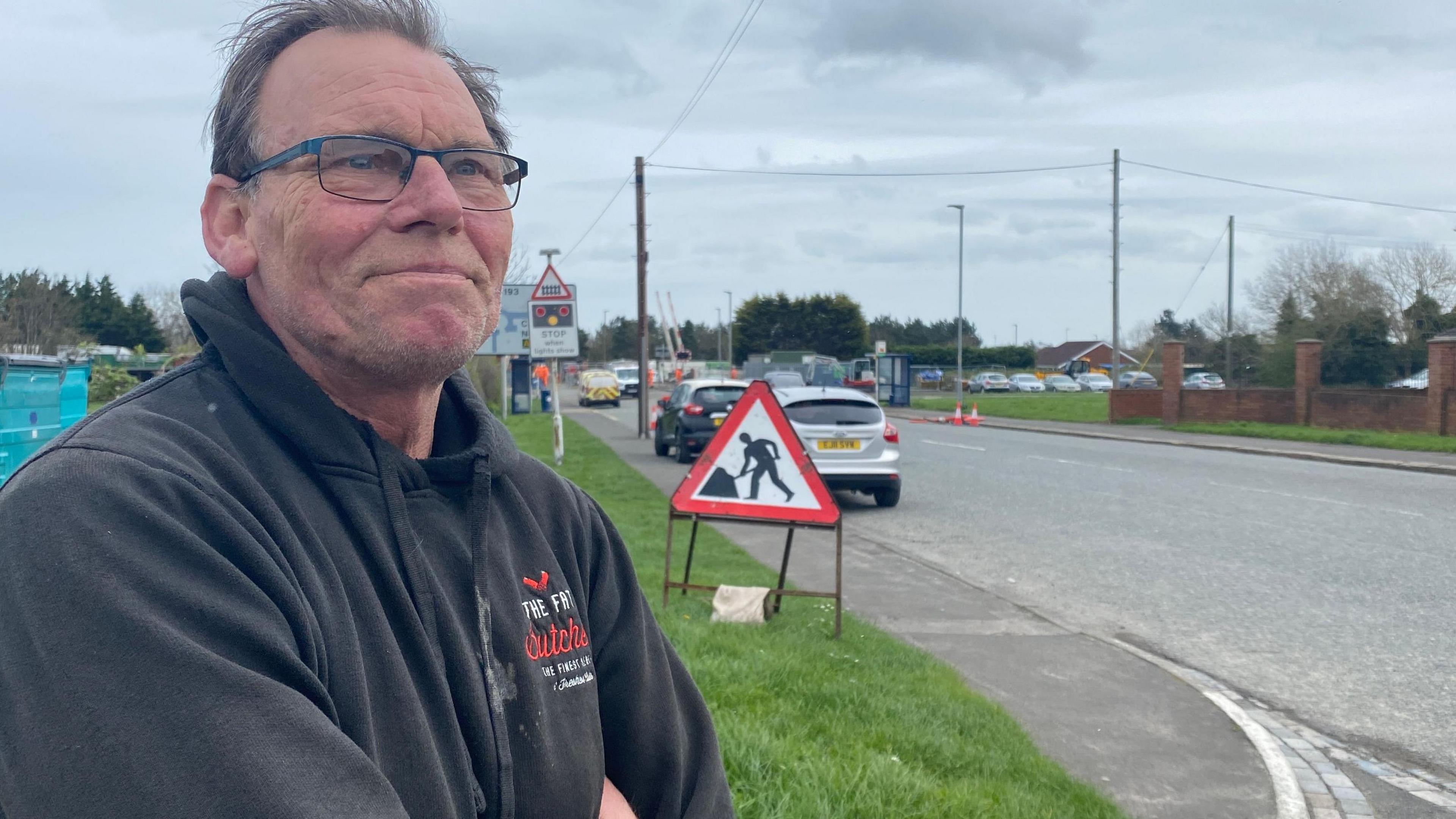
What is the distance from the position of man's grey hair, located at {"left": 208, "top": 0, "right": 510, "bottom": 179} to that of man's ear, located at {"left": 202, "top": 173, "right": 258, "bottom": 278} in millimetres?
30

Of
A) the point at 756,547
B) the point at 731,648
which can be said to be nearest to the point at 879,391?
the point at 756,547

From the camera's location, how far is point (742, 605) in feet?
22.9

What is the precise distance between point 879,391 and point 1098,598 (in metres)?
40.4

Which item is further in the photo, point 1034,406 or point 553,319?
point 1034,406

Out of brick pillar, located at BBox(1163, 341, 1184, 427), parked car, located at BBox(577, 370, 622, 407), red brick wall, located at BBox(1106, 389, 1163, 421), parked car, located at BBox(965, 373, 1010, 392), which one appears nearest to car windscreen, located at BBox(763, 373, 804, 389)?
red brick wall, located at BBox(1106, 389, 1163, 421)

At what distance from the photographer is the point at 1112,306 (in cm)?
3681

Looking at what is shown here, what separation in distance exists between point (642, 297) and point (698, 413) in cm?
961

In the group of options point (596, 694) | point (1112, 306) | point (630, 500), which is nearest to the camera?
point (596, 694)

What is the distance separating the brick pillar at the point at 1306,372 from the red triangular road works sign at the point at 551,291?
2057cm

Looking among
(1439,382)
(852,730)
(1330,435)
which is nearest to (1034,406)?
(1330,435)

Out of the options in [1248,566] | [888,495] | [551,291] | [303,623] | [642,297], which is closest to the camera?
[303,623]

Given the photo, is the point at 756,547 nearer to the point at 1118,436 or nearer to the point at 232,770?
the point at 232,770

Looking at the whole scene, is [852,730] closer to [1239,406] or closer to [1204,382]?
[1239,406]

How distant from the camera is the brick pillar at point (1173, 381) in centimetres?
3334
